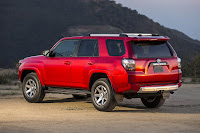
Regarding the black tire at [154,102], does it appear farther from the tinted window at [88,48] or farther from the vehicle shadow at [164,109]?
the tinted window at [88,48]

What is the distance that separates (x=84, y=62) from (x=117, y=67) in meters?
1.22

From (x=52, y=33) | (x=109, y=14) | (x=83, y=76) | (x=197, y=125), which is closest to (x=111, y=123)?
(x=197, y=125)

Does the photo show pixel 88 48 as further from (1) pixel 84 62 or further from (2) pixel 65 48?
(2) pixel 65 48

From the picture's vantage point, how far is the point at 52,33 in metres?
69.1

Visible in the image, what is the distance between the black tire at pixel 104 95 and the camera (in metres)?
11.8

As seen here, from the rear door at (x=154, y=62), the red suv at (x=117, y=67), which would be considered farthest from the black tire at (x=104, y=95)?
the rear door at (x=154, y=62)

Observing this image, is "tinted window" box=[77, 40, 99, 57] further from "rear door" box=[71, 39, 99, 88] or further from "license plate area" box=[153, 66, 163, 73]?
"license plate area" box=[153, 66, 163, 73]

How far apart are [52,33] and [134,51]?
58146 millimetres

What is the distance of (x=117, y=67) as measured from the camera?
37.9 ft

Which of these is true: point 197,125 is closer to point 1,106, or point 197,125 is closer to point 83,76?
point 83,76

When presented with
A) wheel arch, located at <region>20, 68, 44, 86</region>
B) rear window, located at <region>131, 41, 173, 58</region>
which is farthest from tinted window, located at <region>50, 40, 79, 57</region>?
rear window, located at <region>131, 41, 173, 58</region>

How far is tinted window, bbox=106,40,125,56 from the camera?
11.8 meters

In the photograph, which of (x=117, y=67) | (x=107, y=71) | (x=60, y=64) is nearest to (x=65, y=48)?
(x=60, y=64)

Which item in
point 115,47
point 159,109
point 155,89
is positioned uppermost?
point 115,47
